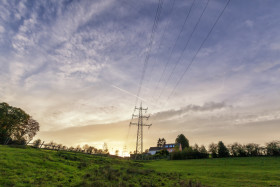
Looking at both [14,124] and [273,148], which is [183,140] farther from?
[14,124]

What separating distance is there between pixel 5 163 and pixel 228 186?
84.1 ft

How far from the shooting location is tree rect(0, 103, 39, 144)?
2163 inches

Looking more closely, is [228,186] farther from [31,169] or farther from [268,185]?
[31,169]

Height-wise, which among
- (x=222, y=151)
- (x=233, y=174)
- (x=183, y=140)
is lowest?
(x=233, y=174)

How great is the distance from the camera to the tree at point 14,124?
5494 cm

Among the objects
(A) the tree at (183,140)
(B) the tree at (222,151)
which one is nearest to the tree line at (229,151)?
(B) the tree at (222,151)

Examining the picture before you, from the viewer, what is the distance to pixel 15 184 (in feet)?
43.6

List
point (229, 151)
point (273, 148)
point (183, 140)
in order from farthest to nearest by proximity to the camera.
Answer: point (183, 140)
point (229, 151)
point (273, 148)

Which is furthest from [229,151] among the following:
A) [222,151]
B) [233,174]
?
[233,174]

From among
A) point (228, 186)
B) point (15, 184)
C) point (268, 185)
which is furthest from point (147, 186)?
point (268, 185)

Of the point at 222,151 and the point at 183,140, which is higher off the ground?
the point at 183,140

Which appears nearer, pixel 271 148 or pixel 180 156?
pixel 271 148

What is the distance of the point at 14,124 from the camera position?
58000 mm

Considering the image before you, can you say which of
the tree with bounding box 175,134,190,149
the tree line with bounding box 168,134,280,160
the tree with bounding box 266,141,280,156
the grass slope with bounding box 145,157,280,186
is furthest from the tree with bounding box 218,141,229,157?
the tree with bounding box 175,134,190,149
